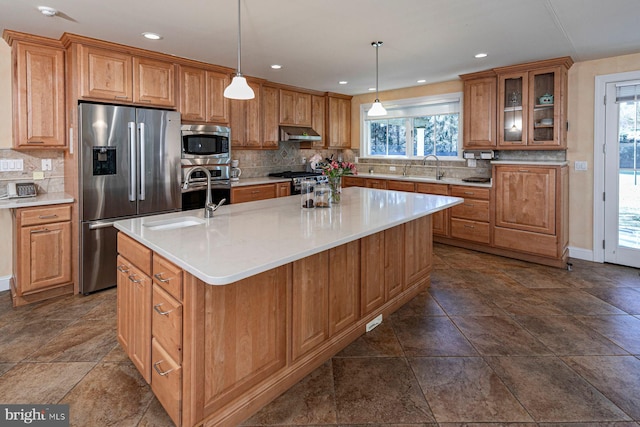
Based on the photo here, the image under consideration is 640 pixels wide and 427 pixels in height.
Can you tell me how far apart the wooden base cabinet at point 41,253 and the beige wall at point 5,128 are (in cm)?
31

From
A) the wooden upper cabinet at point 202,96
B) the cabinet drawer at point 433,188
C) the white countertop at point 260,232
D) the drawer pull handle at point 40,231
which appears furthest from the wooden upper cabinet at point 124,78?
the cabinet drawer at point 433,188

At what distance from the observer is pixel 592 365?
7.75ft

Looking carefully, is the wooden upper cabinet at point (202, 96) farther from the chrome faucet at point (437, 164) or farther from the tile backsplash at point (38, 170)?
the chrome faucet at point (437, 164)

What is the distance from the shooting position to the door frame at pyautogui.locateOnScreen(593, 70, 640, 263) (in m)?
4.33

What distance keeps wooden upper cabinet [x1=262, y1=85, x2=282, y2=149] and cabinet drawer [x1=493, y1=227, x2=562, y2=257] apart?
3.38m

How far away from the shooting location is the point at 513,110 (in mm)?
4781

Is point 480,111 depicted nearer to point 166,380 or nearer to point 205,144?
point 205,144

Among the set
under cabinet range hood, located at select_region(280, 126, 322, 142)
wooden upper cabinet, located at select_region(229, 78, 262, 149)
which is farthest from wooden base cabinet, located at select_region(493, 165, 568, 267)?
wooden upper cabinet, located at select_region(229, 78, 262, 149)

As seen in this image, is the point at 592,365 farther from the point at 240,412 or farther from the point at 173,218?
the point at 173,218

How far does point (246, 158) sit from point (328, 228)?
387 centimetres

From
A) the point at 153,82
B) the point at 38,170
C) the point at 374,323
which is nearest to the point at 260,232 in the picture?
the point at 374,323

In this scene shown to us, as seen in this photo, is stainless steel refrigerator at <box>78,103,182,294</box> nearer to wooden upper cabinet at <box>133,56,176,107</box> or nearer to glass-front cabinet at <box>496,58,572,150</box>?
wooden upper cabinet at <box>133,56,176,107</box>

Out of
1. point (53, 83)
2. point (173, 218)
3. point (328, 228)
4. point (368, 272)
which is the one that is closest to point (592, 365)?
point (368, 272)

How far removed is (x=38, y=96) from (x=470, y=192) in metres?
4.99
